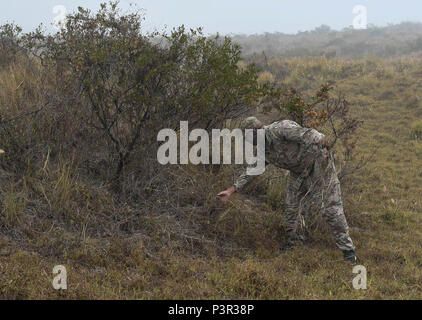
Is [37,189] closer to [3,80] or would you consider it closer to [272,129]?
[3,80]

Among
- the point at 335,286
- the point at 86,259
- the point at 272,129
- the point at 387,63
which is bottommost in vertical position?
the point at 335,286

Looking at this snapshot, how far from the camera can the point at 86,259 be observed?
377cm

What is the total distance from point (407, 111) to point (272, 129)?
809 centimetres

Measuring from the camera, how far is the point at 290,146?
4551 millimetres

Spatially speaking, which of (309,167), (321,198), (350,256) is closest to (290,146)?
(309,167)

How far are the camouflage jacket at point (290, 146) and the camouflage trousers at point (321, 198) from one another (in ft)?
0.34

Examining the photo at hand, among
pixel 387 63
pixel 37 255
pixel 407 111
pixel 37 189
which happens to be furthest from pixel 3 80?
pixel 387 63

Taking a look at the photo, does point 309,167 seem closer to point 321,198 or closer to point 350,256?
point 321,198

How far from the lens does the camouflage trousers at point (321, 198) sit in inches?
176

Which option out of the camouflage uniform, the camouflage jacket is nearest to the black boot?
the camouflage uniform

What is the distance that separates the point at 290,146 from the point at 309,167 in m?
0.33

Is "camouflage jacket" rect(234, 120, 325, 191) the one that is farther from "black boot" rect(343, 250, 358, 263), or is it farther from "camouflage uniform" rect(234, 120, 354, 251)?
"black boot" rect(343, 250, 358, 263)

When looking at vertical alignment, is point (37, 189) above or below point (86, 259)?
above

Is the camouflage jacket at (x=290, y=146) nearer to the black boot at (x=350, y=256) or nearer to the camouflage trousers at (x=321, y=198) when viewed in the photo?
the camouflage trousers at (x=321, y=198)
